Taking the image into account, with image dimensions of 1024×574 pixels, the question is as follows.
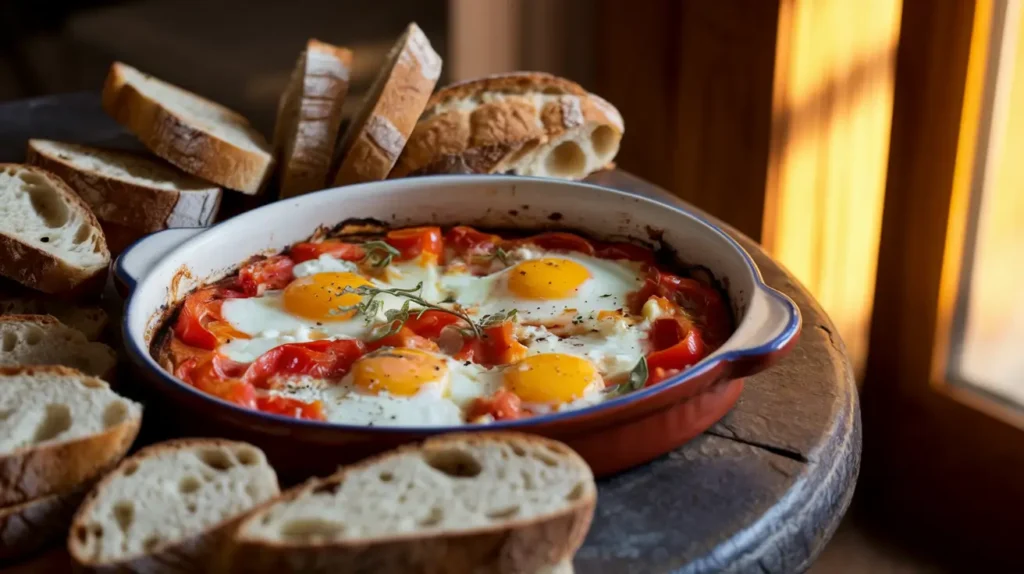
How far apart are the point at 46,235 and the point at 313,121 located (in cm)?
73

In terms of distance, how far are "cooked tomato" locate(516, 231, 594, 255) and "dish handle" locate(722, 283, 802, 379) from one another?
0.61 metres

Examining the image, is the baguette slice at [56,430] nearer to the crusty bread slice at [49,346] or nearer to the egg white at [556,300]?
the crusty bread slice at [49,346]

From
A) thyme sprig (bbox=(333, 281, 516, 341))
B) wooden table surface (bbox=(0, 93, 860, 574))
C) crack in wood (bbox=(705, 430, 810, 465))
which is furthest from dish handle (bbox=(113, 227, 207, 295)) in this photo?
crack in wood (bbox=(705, 430, 810, 465))

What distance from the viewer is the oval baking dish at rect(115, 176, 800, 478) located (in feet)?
4.53

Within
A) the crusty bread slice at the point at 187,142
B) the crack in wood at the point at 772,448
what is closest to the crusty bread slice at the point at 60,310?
the crusty bread slice at the point at 187,142

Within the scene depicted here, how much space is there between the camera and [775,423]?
1.64 meters

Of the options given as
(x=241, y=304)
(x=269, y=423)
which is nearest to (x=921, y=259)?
(x=241, y=304)

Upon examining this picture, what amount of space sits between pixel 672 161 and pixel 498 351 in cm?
239

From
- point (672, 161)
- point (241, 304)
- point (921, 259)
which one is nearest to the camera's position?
point (241, 304)

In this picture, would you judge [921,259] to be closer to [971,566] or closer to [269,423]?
[971,566]

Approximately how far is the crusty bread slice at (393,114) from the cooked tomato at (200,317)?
512mm

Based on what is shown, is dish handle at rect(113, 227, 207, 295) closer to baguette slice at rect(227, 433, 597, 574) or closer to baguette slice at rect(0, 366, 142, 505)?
baguette slice at rect(0, 366, 142, 505)

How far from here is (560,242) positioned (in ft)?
7.30

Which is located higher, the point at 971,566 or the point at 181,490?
the point at 181,490
